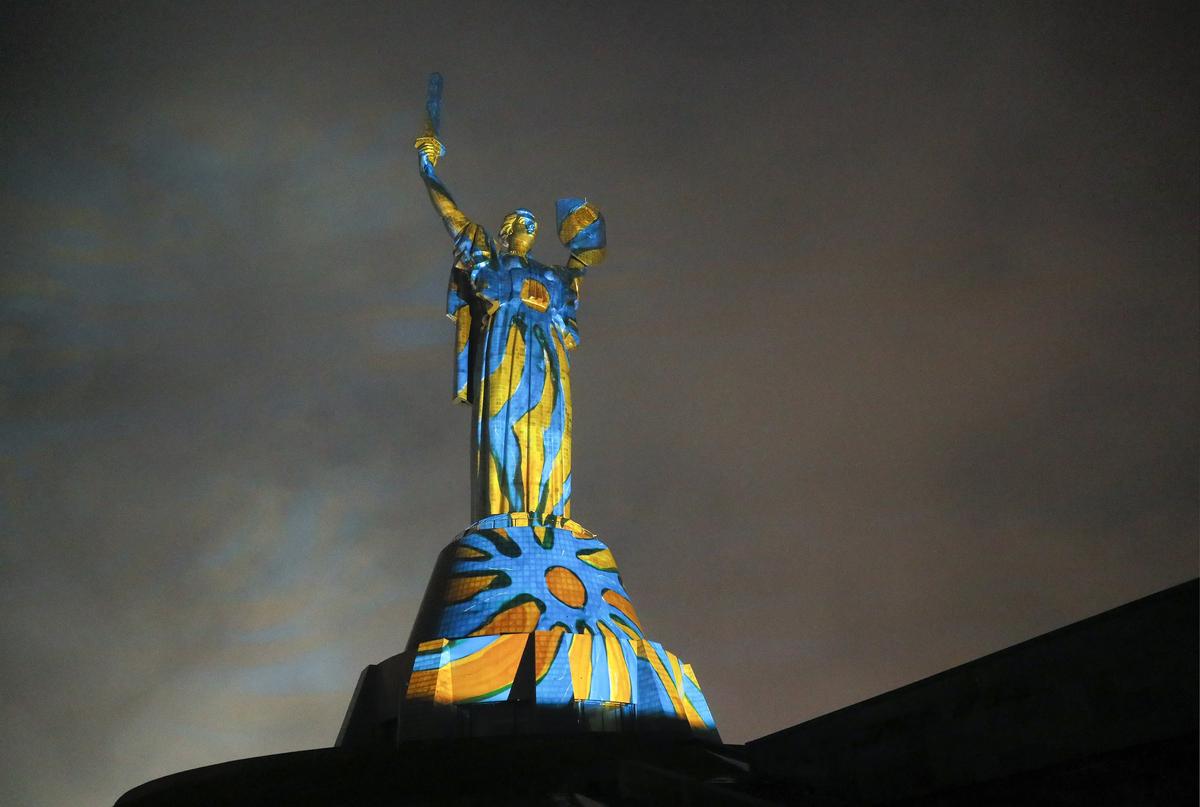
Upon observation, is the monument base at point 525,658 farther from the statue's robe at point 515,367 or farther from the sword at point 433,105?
the sword at point 433,105

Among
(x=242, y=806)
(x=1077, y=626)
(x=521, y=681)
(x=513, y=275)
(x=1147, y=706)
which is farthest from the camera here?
(x=513, y=275)

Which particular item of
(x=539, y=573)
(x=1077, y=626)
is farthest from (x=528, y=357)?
(x=1077, y=626)

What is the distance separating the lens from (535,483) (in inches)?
579

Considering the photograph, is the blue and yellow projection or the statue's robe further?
the statue's robe

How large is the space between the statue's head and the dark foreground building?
870cm

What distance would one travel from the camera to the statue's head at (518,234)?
16594 millimetres

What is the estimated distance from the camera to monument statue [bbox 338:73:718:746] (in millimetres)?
11727

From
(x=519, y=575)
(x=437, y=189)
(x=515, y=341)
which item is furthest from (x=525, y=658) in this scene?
(x=437, y=189)

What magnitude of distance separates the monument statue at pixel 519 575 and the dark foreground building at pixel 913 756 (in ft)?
3.69

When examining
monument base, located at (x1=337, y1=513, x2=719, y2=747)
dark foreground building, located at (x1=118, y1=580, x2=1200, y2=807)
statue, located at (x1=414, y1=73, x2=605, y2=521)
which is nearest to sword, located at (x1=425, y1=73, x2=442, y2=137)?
statue, located at (x1=414, y1=73, x2=605, y2=521)

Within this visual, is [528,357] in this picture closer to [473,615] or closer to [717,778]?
[473,615]

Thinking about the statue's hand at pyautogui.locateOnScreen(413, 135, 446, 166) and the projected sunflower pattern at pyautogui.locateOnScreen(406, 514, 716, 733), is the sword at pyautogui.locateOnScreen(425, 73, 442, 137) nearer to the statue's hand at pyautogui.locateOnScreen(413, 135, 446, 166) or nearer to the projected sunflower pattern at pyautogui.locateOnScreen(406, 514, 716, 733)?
the statue's hand at pyautogui.locateOnScreen(413, 135, 446, 166)

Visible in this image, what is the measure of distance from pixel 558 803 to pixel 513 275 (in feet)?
32.5

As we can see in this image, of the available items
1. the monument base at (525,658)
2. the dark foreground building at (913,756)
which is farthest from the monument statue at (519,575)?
the dark foreground building at (913,756)
